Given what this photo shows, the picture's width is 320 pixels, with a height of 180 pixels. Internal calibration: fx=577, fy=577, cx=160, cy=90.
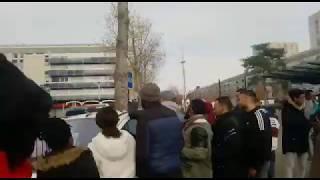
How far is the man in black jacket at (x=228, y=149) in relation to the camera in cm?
649

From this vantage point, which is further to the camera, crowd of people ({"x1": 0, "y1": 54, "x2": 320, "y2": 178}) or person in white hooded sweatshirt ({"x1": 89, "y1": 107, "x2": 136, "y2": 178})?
person in white hooded sweatshirt ({"x1": 89, "y1": 107, "x2": 136, "y2": 178})

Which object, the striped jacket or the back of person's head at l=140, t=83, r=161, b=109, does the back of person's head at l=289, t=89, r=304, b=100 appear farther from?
the back of person's head at l=140, t=83, r=161, b=109

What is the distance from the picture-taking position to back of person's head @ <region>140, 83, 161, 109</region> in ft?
17.5

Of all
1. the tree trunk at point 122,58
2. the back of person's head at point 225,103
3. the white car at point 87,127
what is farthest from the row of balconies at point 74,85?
the back of person's head at point 225,103

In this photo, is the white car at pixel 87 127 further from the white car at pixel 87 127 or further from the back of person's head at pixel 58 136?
the back of person's head at pixel 58 136

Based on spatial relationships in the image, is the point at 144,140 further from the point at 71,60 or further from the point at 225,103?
the point at 71,60

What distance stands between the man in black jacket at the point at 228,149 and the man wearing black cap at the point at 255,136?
0.27 metres

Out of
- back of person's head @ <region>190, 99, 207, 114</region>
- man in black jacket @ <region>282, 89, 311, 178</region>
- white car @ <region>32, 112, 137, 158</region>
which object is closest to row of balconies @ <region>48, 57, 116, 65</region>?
man in black jacket @ <region>282, 89, 311, 178</region>

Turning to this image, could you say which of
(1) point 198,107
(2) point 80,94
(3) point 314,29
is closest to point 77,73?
(2) point 80,94

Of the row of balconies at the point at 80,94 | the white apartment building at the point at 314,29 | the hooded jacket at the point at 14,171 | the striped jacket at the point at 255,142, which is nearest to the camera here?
the hooded jacket at the point at 14,171

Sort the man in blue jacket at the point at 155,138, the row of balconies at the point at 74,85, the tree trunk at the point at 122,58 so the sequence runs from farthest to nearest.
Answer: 1. the row of balconies at the point at 74,85
2. the tree trunk at the point at 122,58
3. the man in blue jacket at the point at 155,138

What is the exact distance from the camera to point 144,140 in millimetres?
5164

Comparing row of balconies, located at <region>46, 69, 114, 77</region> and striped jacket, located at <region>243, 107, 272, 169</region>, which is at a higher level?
row of balconies, located at <region>46, 69, 114, 77</region>

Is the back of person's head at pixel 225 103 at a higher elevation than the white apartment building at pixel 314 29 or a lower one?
lower
